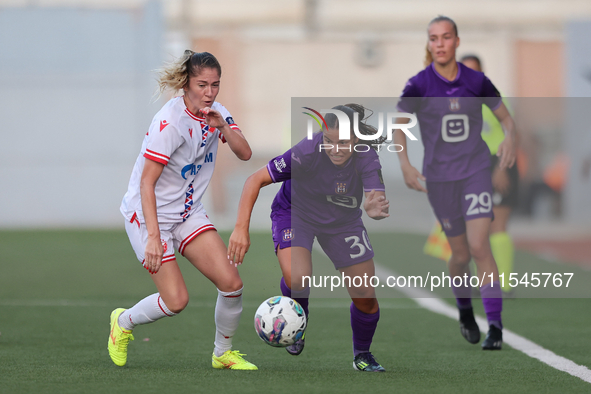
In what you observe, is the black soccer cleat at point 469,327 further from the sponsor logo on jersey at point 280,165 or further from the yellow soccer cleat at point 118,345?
the yellow soccer cleat at point 118,345

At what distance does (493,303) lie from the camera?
5.09 metres

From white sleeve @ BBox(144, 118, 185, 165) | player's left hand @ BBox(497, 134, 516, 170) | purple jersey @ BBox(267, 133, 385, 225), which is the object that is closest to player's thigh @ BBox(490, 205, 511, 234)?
player's left hand @ BBox(497, 134, 516, 170)

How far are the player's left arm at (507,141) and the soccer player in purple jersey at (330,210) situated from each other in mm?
987

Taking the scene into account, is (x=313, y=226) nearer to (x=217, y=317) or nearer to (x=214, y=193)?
(x=217, y=317)

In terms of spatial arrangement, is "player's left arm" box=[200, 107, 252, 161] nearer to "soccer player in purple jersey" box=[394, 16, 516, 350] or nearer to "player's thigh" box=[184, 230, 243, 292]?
"player's thigh" box=[184, 230, 243, 292]

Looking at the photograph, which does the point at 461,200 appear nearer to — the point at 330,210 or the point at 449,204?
the point at 449,204

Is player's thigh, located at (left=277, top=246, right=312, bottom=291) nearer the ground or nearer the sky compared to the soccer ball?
nearer the sky

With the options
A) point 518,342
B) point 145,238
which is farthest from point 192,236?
point 518,342

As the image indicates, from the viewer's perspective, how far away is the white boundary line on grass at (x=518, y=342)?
4.30 meters

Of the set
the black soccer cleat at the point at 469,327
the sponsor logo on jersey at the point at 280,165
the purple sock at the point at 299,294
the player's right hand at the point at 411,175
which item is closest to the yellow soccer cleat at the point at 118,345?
the purple sock at the point at 299,294

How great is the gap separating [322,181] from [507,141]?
139 cm

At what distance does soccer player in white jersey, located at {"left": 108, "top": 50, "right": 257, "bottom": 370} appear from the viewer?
13.8 ft

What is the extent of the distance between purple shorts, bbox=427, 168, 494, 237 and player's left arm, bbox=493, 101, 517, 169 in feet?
0.43

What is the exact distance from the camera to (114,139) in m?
21.1
